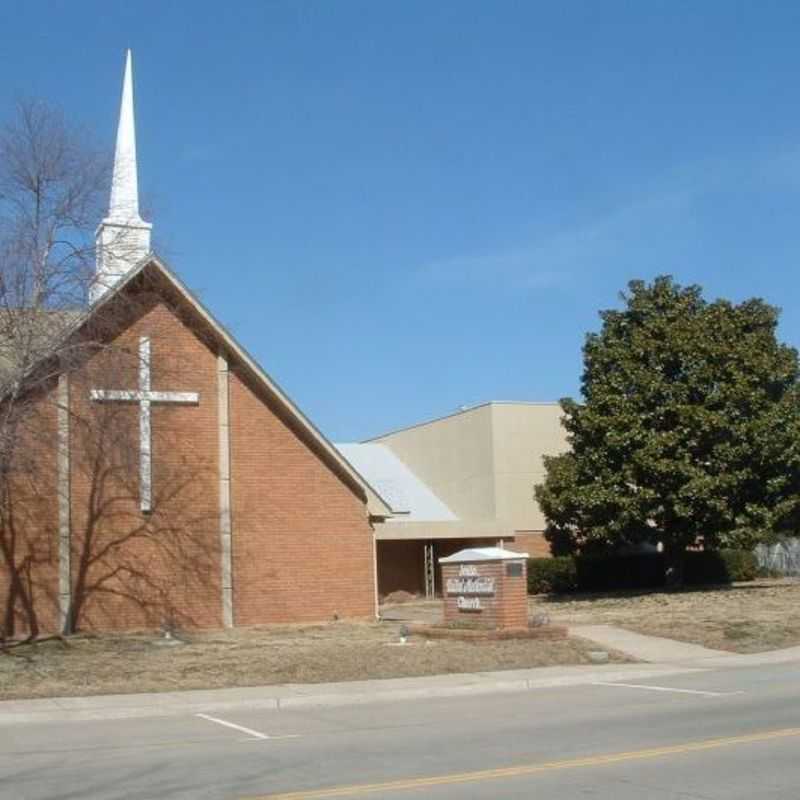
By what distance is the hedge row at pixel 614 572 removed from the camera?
40.0 m

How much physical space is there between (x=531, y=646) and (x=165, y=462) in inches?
362

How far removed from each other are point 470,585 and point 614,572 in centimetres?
1862

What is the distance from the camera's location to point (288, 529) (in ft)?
90.0

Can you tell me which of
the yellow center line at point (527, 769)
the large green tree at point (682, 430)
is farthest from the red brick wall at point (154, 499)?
the yellow center line at point (527, 769)

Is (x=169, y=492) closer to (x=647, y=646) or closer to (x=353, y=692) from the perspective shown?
(x=353, y=692)

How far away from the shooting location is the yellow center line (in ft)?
31.8

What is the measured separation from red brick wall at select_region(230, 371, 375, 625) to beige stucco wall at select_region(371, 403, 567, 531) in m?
14.4

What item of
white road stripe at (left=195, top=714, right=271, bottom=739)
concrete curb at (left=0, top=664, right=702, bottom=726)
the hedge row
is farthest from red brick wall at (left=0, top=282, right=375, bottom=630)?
the hedge row

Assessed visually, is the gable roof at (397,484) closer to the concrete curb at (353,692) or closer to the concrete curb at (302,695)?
the concrete curb at (353,692)

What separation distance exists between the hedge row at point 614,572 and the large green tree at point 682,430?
506 centimetres

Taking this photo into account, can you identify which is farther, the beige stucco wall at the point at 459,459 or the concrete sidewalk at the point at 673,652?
the beige stucco wall at the point at 459,459

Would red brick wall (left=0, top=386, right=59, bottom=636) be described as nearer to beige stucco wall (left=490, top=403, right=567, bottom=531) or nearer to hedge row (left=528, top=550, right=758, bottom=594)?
A: hedge row (left=528, top=550, right=758, bottom=594)

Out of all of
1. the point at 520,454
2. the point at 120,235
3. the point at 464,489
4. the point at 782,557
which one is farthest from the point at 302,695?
the point at 782,557

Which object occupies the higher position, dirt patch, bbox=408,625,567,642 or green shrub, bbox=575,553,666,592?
green shrub, bbox=575,553,666,592
